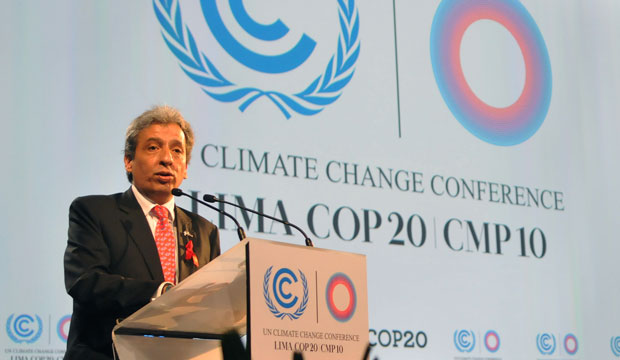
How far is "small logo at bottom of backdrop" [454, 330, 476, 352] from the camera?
4.81 metres

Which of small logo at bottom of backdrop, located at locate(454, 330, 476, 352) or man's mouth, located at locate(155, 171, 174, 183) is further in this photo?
small logo at bottom of backdrop, located at locate(454, 330, 476, 352)

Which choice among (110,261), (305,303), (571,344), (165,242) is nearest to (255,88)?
(165,242)

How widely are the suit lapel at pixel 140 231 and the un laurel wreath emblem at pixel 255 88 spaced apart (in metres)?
1.46

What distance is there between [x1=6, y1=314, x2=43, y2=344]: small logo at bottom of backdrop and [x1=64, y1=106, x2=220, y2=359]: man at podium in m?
0.87

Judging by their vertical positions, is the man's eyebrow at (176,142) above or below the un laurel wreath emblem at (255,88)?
below

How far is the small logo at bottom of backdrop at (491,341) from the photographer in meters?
4.94

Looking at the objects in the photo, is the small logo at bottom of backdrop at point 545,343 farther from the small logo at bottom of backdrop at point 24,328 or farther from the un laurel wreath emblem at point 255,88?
the small logo at bottom of backdrop at point 24,328

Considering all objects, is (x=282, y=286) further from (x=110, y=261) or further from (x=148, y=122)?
(x=148, y=122)

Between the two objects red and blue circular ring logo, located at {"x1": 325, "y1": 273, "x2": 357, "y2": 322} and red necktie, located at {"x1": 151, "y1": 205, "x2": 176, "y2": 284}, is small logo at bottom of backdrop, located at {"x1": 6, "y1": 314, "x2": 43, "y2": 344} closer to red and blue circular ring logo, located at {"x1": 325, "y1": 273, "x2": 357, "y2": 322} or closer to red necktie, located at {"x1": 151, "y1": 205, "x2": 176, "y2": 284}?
red necktie, located at {"x1": 151, "y1": 205, "x2": 176, "y2": 284}

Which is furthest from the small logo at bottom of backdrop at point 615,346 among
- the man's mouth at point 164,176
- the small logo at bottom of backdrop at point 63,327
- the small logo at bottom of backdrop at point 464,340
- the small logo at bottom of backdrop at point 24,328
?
the man's mouth at point 164,176

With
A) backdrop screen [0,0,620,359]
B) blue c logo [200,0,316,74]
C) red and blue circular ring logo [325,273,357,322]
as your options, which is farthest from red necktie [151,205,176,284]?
blue c logo [200,0,316,74]

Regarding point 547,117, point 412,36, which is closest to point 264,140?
point 412,36

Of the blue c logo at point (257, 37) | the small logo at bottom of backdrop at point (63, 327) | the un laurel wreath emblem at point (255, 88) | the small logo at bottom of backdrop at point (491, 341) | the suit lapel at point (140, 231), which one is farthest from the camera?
the small logo at bottom of backdrop at point (491, 341)

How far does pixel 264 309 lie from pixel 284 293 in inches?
2.8
